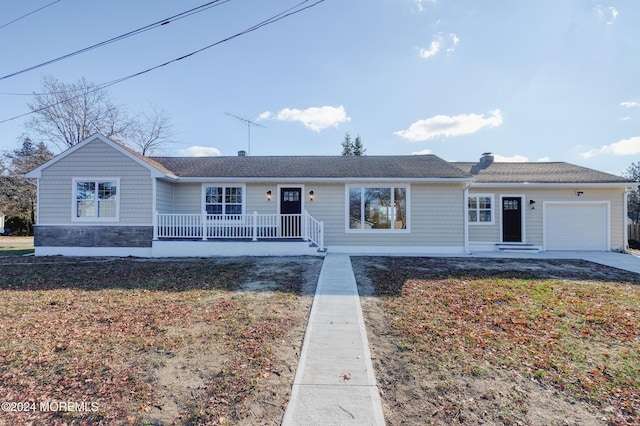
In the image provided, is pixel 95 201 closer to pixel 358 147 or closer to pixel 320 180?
pixel 320 180

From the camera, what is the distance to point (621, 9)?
371 inches

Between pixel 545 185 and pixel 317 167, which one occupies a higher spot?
pixel 317 167

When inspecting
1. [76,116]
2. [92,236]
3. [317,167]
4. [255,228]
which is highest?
[76,116]

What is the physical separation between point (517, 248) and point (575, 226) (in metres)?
2.75

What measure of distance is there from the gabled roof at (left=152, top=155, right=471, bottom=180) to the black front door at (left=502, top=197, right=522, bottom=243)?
2755 mm

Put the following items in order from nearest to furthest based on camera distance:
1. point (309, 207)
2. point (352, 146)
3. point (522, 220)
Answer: point (309, 207), point (522, 220), point (352, 146)

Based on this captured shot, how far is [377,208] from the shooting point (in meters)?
11.7

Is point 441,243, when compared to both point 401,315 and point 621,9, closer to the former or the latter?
point 401,315

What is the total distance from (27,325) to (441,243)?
11.5 m

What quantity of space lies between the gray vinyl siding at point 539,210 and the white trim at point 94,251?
1304 cm

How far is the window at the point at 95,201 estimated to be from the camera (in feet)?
35.7

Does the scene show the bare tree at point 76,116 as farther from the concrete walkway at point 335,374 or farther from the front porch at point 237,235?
the concrete walkway at point 335,374

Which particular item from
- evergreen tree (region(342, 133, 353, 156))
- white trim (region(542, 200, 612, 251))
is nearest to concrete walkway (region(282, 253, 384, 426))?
white trim (region(542, 200, 612, 251))

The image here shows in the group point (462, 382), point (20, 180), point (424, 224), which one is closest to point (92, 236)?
point (424, 224)
